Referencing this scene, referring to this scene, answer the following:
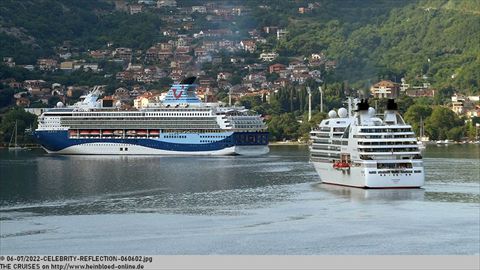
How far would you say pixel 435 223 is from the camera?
21156 mm

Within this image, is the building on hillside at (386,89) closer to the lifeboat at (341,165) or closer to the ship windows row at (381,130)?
the lifeboat at (341,165)

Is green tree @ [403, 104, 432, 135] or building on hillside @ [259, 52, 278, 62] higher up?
building on hillside @ [259, 52, 278, 62]

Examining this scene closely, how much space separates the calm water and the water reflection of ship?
2cm

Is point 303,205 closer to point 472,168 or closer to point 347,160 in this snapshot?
point 347,160

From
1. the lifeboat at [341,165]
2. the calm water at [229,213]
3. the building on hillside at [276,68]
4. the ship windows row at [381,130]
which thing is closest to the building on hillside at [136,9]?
the building on hillside at [276,68]

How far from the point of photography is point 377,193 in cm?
2658

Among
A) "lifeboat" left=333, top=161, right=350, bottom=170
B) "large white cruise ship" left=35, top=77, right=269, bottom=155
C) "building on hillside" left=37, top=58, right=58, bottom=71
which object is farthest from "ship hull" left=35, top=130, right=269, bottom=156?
"building on hillside" left=37, top=58, right=58, bottom=71

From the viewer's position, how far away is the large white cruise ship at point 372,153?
90.1 ft

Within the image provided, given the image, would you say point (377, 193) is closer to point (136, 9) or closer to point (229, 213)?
point (229, 213)

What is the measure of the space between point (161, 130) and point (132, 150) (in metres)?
1.60

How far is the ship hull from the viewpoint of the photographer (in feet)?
164

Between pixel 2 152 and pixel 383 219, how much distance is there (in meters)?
34.5

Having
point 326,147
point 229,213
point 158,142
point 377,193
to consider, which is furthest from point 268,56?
point 229,213

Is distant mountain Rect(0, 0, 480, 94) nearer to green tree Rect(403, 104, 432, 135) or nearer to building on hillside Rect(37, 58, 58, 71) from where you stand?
building on hillside Rect(37, 58, 58, 71)
